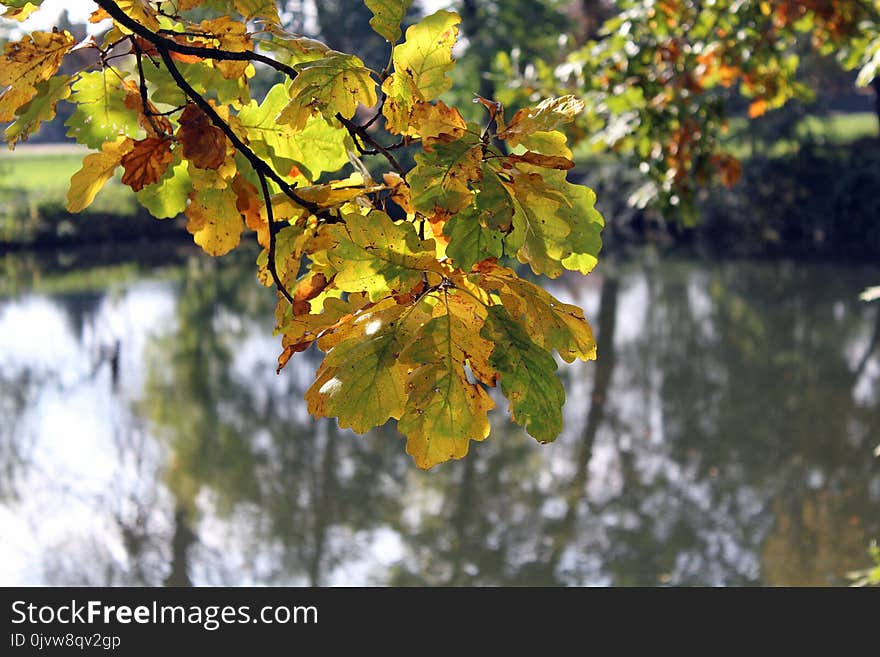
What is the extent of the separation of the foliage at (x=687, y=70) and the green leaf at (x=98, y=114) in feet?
8.61

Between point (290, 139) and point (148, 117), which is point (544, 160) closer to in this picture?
point (290, 139)

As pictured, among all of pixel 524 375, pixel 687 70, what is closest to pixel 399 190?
pixel 524 375

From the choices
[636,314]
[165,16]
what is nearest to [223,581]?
[165,16]

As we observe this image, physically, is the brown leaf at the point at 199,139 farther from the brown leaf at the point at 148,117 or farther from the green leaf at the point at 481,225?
the green leaf at the point at 481,225

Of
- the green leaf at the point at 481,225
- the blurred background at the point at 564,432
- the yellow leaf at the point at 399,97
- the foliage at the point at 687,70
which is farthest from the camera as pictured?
the blurred background at the point at 564,432

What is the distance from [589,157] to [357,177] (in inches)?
862

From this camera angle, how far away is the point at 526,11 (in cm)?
1563

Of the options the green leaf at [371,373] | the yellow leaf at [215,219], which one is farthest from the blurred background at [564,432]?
the green leaf at [371,373]

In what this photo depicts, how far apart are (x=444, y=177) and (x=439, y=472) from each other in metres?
6.64

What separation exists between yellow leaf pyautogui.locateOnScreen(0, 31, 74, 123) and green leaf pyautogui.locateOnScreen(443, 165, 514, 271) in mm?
531

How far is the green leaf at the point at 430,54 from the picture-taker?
1.02 m

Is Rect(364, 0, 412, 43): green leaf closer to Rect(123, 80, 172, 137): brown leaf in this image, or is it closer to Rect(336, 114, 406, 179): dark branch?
Rect(336, 114, 406, 179): dark branch

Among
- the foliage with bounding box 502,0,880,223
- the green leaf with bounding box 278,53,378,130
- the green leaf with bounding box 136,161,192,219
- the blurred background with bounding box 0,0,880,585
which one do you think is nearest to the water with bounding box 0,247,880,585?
the blurred background with bounding box 0,0,880,585
